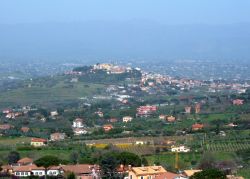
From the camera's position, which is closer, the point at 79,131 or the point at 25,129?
the point at 79,131

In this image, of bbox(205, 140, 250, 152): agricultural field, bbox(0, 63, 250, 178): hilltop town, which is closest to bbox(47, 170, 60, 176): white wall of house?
bbox(0, 63, 250, 178): hilltop town

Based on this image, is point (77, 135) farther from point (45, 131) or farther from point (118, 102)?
point (118, 102)

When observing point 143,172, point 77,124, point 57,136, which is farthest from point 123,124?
point 143,172

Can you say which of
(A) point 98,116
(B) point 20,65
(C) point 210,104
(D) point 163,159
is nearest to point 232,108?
(C) point 210,104

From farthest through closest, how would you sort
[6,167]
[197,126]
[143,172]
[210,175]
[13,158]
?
[197,126]
[13,158]
[6,167]
[143,172]
[210,175]

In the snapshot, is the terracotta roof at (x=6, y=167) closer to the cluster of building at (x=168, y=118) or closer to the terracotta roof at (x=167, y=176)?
the terracotta roof at (x=167, y=176)

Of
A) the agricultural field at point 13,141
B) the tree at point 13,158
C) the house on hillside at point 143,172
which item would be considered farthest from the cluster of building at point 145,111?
the house on hillside at point 143,172

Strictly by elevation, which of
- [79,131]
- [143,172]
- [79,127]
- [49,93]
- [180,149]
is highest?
[143,172]

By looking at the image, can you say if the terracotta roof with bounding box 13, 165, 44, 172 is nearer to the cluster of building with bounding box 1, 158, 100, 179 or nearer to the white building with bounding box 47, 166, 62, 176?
the cluster of building with bounding box 1, 158, 100, 179

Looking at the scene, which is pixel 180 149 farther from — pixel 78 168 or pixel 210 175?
pixel 210 175
